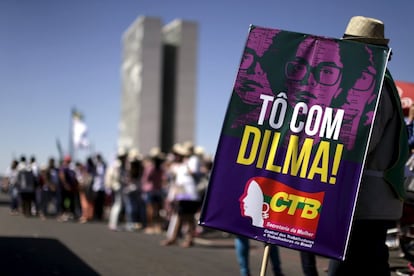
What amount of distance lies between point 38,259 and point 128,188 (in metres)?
6.17

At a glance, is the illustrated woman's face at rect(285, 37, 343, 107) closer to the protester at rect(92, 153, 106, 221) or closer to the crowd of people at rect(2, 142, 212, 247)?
the crowd of people at rect(2, 142, 212, 247)

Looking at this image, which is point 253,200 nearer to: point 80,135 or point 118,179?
point 118,179

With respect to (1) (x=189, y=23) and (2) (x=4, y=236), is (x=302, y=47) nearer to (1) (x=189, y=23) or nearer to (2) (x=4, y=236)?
(2) (x=4, y=236)

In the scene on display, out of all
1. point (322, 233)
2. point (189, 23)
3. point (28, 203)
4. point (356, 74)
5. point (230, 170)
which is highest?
point (189, 23)

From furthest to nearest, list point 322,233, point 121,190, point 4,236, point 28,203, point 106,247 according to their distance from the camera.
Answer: point 28,203, point 121,190, point 4,236, point 106,247, point 322,233

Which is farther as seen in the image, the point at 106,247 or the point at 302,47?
the point at 106,247

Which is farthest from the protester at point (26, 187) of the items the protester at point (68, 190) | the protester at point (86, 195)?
the protester at point (86, 195)

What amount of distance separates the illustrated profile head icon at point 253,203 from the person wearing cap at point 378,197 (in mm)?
468

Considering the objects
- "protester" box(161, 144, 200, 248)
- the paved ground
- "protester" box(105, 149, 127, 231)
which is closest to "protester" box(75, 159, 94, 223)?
"protester" box(105, 149, 127, 231)

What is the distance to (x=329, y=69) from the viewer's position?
13.0 ft

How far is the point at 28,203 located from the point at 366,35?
16620mm

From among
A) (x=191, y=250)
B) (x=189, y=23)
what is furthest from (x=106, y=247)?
(x=189, y=23)

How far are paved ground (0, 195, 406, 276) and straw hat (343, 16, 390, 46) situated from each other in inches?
177

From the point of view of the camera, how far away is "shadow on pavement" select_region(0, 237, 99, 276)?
25.6 ft
